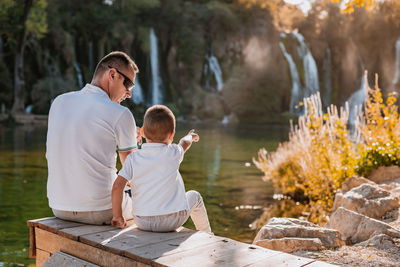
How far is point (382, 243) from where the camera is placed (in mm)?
3734

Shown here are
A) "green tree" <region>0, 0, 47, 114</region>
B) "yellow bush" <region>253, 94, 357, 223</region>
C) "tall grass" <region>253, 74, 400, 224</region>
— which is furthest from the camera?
"green tree" <region>0, 0, 47, 114</region>

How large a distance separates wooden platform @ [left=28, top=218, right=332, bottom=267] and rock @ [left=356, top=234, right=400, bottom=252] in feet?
5.12

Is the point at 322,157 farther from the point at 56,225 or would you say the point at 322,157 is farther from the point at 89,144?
the point at 56,225

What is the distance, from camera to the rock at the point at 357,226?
4.05 meters

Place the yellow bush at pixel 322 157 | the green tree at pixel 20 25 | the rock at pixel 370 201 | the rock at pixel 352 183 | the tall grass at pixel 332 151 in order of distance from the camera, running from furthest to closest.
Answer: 1. the green tree at pixel 20 25
2. the yellow bush at pixel 322 157
3. the tall grass at pixel 332 151
4. the rock at pixel 352 183
5. the rock at pixel 370 201

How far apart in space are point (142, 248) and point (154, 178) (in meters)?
0.53

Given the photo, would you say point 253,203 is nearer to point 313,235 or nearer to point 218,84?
point 313,235

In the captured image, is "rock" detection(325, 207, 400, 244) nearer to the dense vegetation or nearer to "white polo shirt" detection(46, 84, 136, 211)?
"white polo shirt" detection(46, 84, 136, 211)

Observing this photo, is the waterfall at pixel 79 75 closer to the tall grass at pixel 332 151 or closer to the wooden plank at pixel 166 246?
the tall grass at pixel 332 151

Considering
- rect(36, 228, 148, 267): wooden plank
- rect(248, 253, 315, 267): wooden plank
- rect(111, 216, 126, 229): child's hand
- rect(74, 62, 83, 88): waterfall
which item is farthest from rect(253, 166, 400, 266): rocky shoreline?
rect(74, 62, 83, 88): waterfall

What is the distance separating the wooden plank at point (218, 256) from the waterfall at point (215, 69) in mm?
33381

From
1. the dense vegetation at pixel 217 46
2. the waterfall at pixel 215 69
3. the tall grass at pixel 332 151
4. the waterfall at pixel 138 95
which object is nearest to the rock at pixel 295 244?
the tall grass at pixel 332 151

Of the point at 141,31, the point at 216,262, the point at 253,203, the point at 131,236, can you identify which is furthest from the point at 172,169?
the point at 141,31

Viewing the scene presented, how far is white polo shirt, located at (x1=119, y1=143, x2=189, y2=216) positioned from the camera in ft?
9.77
